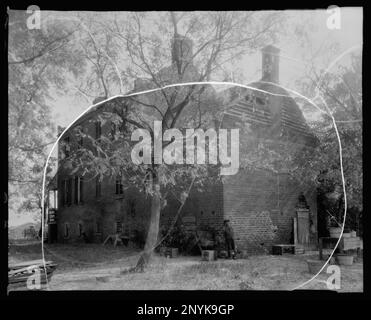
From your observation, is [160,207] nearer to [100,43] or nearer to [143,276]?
[143,276]

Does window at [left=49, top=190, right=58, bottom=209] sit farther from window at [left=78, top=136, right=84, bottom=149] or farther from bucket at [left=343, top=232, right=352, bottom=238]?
bucket at [left=343, top=232, right=352, bottom=238]

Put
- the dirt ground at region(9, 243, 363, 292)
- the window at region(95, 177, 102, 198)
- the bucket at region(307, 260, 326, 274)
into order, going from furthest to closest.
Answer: the window at region(95, 177, 102, 198), the bucket at region(307, 260, 326, 274), the dirt ground at region(9, 243, 363, 292)

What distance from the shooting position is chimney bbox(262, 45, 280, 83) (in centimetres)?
572

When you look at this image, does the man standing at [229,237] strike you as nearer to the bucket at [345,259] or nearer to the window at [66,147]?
the bucket at [345,259]

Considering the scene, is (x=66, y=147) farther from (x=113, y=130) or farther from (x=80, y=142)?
(x=113, y=130)

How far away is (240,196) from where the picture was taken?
6039mm

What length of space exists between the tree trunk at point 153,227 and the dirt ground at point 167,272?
0.10m

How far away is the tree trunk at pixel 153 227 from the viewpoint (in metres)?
5.73

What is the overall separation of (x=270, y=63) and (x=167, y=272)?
315 centimetres

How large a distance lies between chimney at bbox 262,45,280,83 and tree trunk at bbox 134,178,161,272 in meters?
2.09

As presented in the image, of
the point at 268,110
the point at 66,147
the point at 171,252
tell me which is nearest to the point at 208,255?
the point at 171,252

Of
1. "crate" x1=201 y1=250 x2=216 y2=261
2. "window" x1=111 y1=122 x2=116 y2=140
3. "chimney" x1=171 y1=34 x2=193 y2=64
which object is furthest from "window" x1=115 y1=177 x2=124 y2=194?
"chimney" x1=171 y1=34 x2=193 y2=64

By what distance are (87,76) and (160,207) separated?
6.69 ft

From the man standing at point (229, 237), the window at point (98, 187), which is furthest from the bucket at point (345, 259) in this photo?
the window at point (98, 187)
